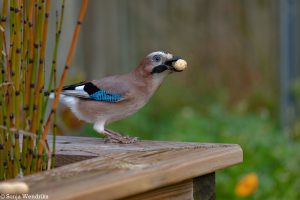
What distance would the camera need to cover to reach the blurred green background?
8.11 m

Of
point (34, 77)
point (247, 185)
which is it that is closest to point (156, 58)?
point (34, 77)

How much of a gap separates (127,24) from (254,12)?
1.48m

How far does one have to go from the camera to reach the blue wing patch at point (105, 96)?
147 inches

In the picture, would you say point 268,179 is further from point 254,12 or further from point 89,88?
point 254,12

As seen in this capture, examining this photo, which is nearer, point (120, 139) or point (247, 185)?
point (120, 139)

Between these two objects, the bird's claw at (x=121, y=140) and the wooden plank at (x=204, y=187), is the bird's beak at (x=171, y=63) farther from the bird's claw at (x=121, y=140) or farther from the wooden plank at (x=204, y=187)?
the wooden plank at (x=204, y=187)

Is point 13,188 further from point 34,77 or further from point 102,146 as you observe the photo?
point 102,146

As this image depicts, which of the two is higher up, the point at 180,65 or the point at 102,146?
the point at 180,65

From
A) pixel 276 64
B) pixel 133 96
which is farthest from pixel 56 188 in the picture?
pixel 276 64

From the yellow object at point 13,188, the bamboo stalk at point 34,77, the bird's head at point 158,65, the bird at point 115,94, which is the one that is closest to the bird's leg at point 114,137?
the bird at point 115,94

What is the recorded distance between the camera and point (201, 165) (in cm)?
291

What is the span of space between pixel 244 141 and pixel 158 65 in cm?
243

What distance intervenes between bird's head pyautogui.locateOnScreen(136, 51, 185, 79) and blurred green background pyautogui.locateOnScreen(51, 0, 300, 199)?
3.39 meters

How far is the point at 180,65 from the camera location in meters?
3.46
